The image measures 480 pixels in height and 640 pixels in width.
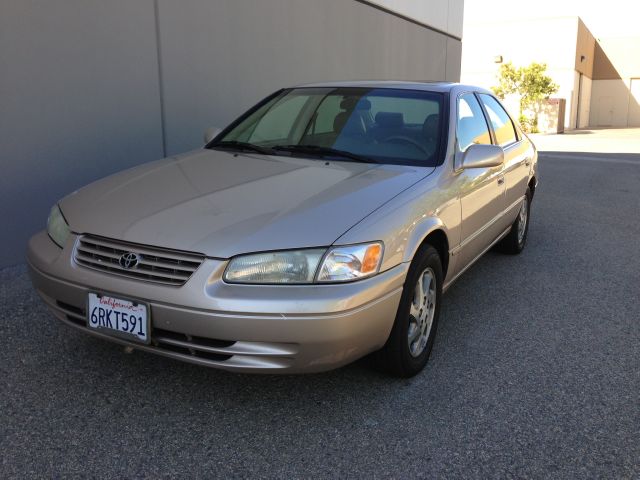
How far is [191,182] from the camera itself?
318cm

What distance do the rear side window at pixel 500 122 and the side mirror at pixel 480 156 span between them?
1039mm

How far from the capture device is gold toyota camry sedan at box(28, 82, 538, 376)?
2.45 metres

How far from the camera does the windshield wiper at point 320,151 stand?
354 cm

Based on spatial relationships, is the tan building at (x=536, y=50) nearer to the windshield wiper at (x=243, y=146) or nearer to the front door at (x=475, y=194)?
the front door at (x=475, y=194)

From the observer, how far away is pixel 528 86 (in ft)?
98.7

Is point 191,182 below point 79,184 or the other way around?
the other way around

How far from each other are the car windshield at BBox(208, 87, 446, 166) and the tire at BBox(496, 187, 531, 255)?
1.89 metres

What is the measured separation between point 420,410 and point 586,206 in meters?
6.55

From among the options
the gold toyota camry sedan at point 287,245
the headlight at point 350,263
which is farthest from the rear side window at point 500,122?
the headlight at point 350,263

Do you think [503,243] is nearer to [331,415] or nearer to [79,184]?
[331,415]

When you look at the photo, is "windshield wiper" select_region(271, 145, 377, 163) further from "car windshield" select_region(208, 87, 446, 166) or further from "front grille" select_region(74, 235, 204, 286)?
"front grille" select_region(74, 235, 204, 286)

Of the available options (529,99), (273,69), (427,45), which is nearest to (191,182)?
(273,69)

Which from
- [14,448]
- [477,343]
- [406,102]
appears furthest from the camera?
[406,102]

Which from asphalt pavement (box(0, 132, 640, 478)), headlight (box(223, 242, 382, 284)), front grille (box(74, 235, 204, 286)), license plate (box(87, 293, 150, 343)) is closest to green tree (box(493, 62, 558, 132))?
asphalt pavement (box(0, 132, 640, 478))
